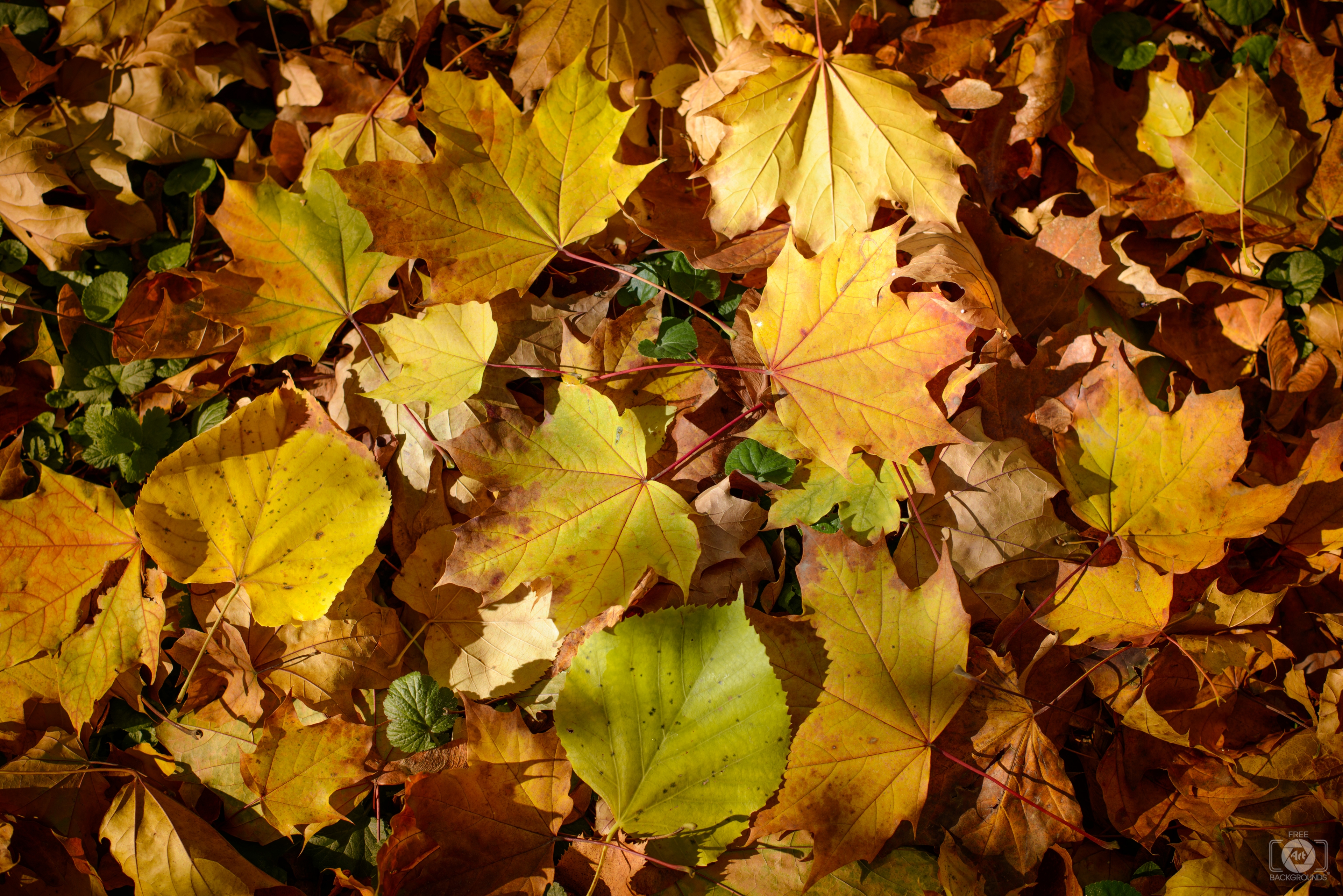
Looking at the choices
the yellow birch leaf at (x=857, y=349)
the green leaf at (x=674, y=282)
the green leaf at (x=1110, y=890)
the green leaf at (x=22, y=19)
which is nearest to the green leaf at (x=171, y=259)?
the green leaf at (x=22, y=19)

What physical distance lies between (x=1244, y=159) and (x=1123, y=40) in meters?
0.40

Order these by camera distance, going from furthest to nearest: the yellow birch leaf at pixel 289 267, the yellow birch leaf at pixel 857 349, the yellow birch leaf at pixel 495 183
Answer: the yellow birch leaf at pixel 289 267
the yellow birch leaf at pixel 495 183
the yellow birch leaf at pixel 857 349

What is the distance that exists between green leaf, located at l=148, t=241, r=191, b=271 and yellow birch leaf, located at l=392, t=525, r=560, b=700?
967mm

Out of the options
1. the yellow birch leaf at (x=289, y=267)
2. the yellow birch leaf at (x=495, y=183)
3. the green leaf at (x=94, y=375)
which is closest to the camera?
the yellow birch leaf at (x=495, y=183)

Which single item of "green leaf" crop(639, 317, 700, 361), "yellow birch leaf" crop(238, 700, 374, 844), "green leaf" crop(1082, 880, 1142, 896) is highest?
"green leaf" crop(639, 317, 700, 361)

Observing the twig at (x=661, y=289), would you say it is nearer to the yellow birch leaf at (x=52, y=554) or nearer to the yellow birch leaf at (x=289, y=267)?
the yellow birch leaf at (x=289, y=267)

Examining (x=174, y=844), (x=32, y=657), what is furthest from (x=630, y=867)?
(x=32, y=657)

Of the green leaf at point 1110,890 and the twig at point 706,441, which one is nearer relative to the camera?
the green leaf at point 1110,890

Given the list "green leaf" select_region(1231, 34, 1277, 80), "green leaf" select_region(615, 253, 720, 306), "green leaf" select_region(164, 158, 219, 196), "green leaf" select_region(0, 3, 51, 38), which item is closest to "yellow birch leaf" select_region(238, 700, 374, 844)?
"green leaf" select_region(615, 253, 720, 306)

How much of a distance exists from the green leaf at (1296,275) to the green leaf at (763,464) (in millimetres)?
1193

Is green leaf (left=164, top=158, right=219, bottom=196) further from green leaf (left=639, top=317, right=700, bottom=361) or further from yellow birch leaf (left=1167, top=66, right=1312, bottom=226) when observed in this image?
yellow birch leaf (left=1167, top=66, right=1312, bottom=226)

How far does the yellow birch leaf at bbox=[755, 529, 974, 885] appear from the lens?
1376mm

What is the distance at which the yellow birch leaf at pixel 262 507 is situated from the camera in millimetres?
1579

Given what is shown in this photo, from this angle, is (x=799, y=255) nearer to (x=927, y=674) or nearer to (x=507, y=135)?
(x=507, y=135)
